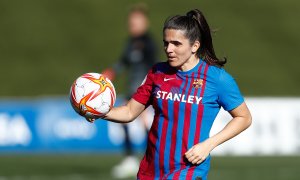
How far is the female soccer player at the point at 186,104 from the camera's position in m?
6.06

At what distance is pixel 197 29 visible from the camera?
20.2ft

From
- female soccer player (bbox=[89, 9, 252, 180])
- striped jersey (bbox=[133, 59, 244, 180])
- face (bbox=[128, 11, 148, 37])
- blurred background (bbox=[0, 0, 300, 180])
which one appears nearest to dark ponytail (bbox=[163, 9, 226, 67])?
female soccer player (bbox=[89, 9, 252, 180])

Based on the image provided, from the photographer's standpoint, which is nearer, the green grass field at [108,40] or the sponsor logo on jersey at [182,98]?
the sponsor logo on jersey at [182,98]

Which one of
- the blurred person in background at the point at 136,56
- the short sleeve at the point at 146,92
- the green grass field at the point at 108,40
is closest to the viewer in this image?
the short sleeve at the point at 146,92

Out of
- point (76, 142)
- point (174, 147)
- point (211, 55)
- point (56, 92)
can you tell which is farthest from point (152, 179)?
point (56, 92)

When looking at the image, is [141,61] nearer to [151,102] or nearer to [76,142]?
[76,142]

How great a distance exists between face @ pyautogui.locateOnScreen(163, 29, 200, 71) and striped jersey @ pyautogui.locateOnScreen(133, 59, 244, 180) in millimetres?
142

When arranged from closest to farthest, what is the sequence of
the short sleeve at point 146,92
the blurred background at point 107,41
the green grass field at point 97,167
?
1. the short sleeve at point 146,92
2. the green grass field at point 97,167
3. the blurred background at point 107,41

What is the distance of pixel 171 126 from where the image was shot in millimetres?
6121

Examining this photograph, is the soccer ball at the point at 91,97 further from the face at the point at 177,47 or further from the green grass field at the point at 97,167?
the green grass field at the point at 97,167

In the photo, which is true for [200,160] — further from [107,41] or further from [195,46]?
[107,41]

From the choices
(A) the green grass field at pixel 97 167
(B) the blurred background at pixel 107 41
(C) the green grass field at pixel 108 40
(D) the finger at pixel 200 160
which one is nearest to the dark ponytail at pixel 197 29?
(D) the finger at pixel 200 160

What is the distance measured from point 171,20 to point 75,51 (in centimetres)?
1856

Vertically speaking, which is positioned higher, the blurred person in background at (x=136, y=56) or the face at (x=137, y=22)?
the face at (x=137, y=22)
